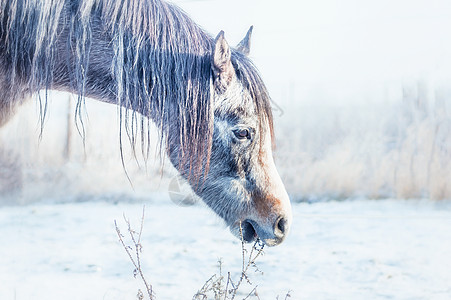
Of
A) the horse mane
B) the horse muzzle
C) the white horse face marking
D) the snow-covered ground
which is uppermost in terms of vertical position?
the horse mane

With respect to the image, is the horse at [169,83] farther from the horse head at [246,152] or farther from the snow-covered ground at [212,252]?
the snow-covered ground at [212,252]

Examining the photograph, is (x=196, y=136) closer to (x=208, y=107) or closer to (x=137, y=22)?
(x=208, y=107)

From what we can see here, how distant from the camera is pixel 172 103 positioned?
6.46 feet

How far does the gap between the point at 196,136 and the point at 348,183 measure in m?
3.20

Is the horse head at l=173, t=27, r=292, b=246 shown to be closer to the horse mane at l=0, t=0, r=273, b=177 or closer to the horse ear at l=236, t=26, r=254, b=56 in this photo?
the horse mane at l=0, t=0, r=273, b=177

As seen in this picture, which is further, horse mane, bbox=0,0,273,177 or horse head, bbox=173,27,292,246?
horse head, bbox=173,27,292,246

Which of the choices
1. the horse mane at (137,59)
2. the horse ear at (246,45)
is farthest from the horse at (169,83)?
the horse ear at (246,45)

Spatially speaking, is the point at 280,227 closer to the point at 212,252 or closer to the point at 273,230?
the point at 273,230

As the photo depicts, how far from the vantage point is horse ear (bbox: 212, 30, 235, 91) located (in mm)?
1910

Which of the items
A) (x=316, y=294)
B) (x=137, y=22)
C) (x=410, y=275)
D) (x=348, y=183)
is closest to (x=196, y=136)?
(x=137, y=22)

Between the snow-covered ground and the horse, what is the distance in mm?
294

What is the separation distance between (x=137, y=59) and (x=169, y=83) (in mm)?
156

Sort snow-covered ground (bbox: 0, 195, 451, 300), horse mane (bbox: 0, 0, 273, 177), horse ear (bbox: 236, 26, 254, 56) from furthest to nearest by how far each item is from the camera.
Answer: snow-covered ground (bbox: 0, 195, 451, 300)
horse ear (bbox: 236, 26, 254, 56)
horse mane (bbox: 0, 0, 273, 177)

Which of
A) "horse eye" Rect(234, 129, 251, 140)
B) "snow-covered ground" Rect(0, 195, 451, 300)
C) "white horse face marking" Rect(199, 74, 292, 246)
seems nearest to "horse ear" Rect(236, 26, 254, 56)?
"white horse face marking" Rect(199, 74, 292, 246)
